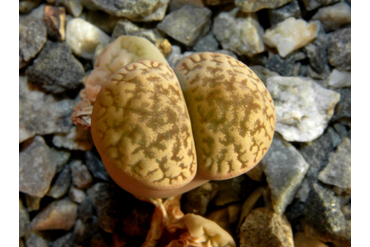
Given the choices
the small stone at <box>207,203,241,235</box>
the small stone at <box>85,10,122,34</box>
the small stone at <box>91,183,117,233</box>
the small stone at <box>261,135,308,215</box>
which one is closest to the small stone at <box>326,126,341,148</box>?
the small stone at <box>261,135,308,215</box>

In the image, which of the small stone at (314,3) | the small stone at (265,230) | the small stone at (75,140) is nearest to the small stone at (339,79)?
the small stone at (314,3)

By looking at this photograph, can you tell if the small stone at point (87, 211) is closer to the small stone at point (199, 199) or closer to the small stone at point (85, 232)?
the small stone at point (85, 232)

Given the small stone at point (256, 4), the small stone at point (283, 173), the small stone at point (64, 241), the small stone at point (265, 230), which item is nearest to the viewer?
the small stone at point (265, 230)

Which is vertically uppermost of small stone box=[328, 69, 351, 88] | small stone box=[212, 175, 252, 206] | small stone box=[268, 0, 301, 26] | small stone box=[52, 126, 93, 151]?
small stone box=[268, 0, 301, 26]

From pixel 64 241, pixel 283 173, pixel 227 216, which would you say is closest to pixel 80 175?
pixel 64 241

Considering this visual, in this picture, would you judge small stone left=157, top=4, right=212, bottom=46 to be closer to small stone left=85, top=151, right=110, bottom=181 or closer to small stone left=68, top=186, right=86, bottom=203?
small stone left=85, top=151, right=110, bottom=181

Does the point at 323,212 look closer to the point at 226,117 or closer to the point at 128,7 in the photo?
the point at 226,117
